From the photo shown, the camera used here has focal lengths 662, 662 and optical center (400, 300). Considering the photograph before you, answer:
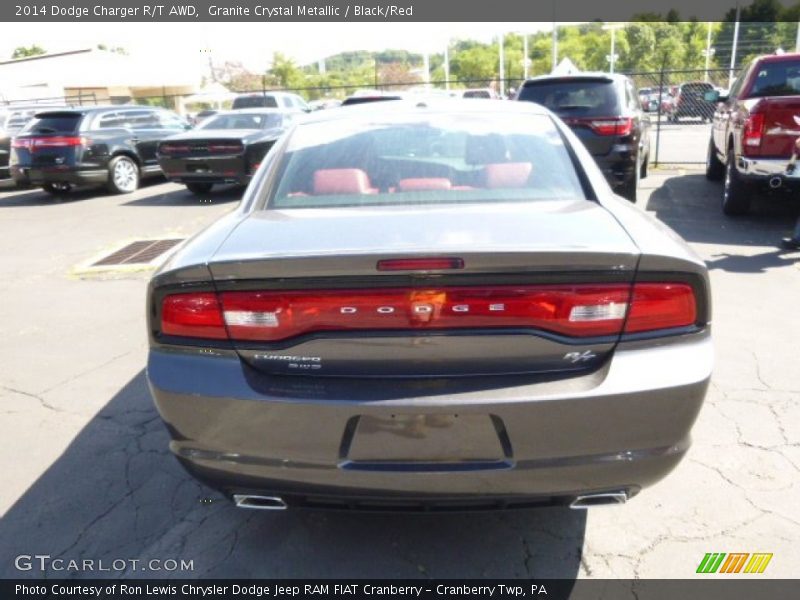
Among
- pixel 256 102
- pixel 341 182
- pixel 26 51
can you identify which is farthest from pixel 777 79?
pixel 26 51

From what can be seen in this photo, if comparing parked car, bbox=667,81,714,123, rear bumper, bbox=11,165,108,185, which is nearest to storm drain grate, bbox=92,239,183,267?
rear bumper, bbox=11,165,108,185

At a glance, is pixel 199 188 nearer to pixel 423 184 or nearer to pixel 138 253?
pixel 138 253

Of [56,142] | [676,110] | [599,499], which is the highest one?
[56,142]

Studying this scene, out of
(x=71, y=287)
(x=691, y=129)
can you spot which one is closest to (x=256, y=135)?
(x=71, y=287)

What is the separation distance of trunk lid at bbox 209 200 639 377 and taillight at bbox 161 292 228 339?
0.06 meters

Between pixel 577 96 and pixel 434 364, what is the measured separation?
7680mm

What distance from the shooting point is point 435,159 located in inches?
119

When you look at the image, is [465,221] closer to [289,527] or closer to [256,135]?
[289,527]

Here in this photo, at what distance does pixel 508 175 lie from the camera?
9.38 feet

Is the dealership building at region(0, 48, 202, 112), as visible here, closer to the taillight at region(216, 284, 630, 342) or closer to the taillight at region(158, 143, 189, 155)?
the taillight at region(158, 143, 189, 155)

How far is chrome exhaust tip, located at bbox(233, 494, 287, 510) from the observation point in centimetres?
219

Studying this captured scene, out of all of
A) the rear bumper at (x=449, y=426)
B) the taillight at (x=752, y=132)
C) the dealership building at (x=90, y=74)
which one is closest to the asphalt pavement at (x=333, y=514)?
the rear bumper at (x=449, y=426)

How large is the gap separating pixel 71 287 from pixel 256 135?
5.71m

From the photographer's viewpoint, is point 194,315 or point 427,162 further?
point 427,162
